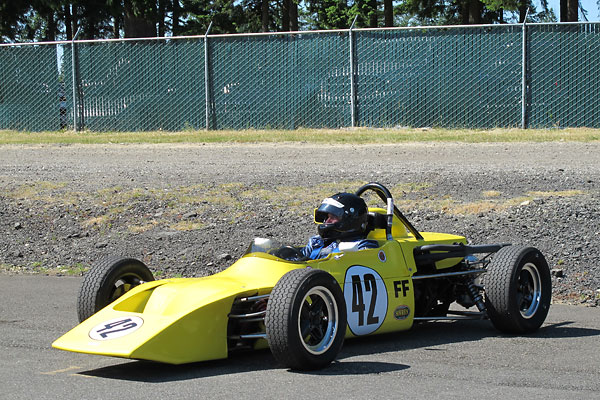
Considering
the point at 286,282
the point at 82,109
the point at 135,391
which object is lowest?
the point at 135,391

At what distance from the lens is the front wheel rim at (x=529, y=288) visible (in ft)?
24.5

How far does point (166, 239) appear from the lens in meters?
11.7

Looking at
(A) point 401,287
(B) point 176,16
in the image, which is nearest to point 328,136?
(A) point 401,287

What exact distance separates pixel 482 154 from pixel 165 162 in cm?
545

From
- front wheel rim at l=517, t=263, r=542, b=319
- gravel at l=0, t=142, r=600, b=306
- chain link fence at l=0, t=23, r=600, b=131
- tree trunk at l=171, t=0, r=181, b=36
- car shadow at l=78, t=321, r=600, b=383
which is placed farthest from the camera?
tree trunk at l=171, t=0, r=181, b=36

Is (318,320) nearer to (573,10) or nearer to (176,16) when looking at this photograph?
(573,10)

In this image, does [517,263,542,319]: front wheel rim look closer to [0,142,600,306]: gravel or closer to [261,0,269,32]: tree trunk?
[0,142,600,306]: gravel

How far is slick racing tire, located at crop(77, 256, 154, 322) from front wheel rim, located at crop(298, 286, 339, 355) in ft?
5.47

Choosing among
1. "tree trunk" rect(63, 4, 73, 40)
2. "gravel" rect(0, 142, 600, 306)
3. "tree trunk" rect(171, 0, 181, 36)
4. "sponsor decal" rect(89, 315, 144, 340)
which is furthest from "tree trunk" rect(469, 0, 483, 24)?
"sponsor decal" rect(89, 315, 144, 340)

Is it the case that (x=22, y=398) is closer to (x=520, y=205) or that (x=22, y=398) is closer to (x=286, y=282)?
(x=286, y=282)

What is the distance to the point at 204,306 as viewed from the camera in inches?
233

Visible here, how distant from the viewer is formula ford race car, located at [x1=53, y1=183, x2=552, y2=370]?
5.73 metres

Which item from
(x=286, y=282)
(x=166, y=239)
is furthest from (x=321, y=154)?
(x=286, y=282)

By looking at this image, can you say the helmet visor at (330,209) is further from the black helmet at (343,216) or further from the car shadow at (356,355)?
the car shadow at (356,355)
